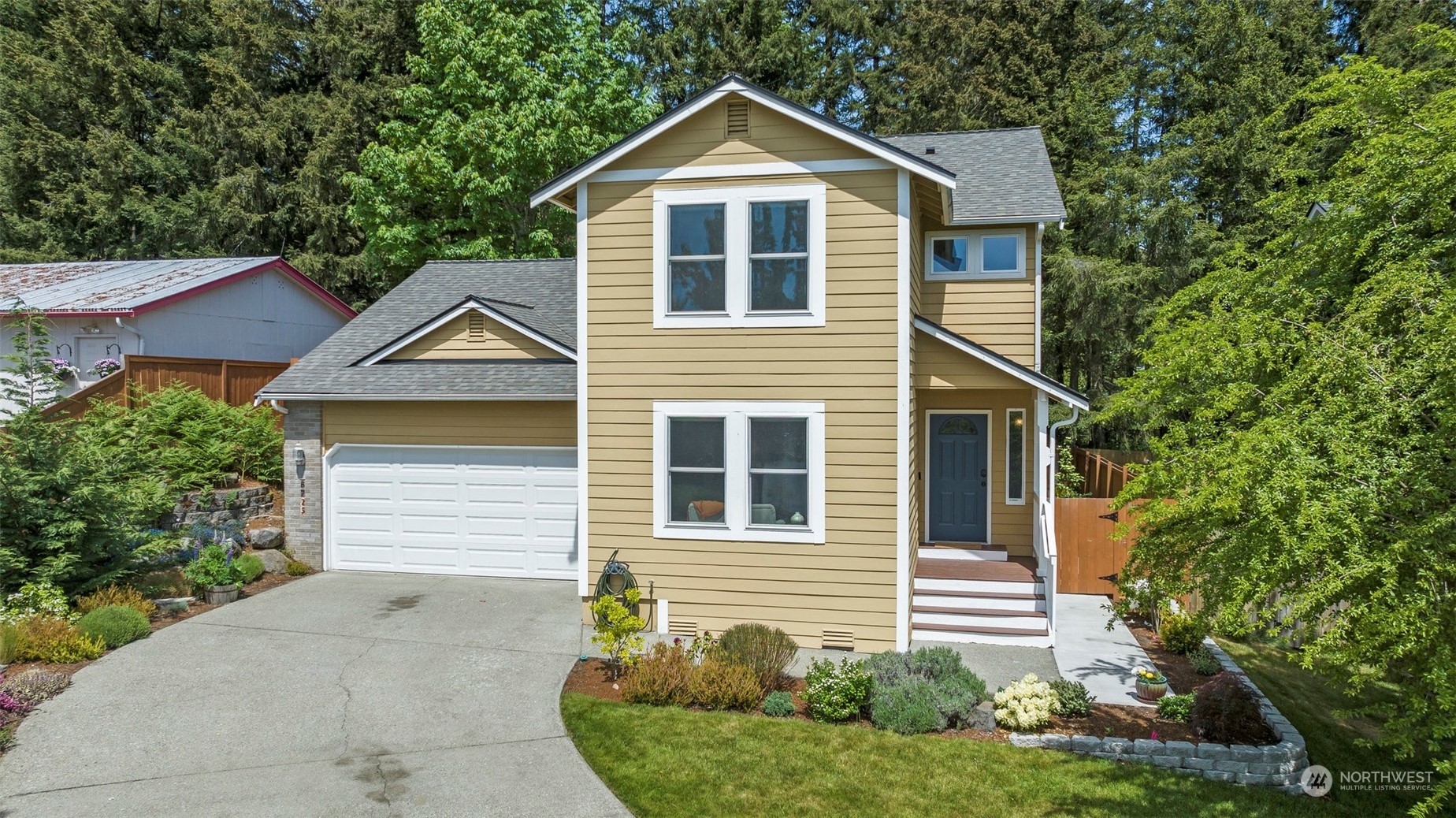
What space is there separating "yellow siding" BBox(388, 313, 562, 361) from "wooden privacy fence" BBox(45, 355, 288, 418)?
5.54 metres

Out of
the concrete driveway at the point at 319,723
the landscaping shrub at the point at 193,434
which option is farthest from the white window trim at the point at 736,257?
the landscaping shrub at the point at 193,434

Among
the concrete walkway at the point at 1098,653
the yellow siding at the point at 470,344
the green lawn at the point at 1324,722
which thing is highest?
the yellow siding at the point at 470,344

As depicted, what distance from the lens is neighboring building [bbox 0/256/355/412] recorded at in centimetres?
1767

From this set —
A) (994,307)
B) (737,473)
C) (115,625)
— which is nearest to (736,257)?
(737,473)

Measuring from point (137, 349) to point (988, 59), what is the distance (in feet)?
79.6

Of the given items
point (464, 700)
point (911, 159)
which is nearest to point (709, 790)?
point (464, 700)

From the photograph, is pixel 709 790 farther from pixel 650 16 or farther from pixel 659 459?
pixel 650 16

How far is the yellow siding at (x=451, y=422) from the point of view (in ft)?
44.6

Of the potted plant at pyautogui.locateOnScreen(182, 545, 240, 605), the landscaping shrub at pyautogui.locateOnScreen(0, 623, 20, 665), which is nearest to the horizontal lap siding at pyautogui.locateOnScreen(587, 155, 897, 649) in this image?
the potted plant at pyautogui.locateOnScreen(182, 545, 240, 605)

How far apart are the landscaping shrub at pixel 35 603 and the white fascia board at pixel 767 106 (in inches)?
301

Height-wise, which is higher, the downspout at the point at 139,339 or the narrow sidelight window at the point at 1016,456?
the downspout at the point at 139,339

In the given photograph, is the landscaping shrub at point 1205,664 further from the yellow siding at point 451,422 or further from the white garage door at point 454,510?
the yellow siding at point 451,422

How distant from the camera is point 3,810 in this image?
6324mm

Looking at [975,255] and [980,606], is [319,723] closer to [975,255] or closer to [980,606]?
[980,606]
